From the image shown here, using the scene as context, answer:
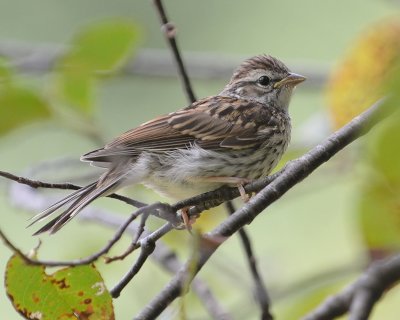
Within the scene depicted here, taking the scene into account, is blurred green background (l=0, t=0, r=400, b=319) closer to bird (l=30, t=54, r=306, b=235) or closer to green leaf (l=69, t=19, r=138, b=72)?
bird (l=30, t=54, r=306, b=235)

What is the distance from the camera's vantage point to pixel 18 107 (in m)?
3.31

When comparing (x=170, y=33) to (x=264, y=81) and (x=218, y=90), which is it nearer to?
(x=264, y=81)

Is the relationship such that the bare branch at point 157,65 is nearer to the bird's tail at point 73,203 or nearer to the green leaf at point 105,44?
the green leaf at point 105,44

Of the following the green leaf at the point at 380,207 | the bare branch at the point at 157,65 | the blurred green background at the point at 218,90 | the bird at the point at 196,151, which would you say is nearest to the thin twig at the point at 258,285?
the bird at the point at 196,151

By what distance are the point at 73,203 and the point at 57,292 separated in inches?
30.0

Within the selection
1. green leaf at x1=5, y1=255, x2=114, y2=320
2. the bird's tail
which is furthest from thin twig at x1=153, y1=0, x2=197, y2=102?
green leaf at x1=5, y1=255, x2=114, y2=320

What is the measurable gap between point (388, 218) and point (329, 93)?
0.94 m

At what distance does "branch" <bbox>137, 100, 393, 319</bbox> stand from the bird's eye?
62.7 inches

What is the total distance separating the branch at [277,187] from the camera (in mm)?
2129

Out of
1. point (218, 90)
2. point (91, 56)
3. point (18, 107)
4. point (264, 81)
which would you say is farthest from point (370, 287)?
point (218, 90)

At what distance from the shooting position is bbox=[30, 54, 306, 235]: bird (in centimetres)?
308

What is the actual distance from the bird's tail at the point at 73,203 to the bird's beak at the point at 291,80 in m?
1.16

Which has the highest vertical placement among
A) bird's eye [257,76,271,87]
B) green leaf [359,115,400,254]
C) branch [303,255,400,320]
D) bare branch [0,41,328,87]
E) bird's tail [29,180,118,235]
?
bare branch [0,41,328,87]

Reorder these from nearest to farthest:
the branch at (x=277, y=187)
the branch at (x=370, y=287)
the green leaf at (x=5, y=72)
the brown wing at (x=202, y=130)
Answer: the branch at (x=277, y=187), the branch at (x=370, y=287), the green leaf at (x=5, y=72), the brown wing at (x=202, y=130)
